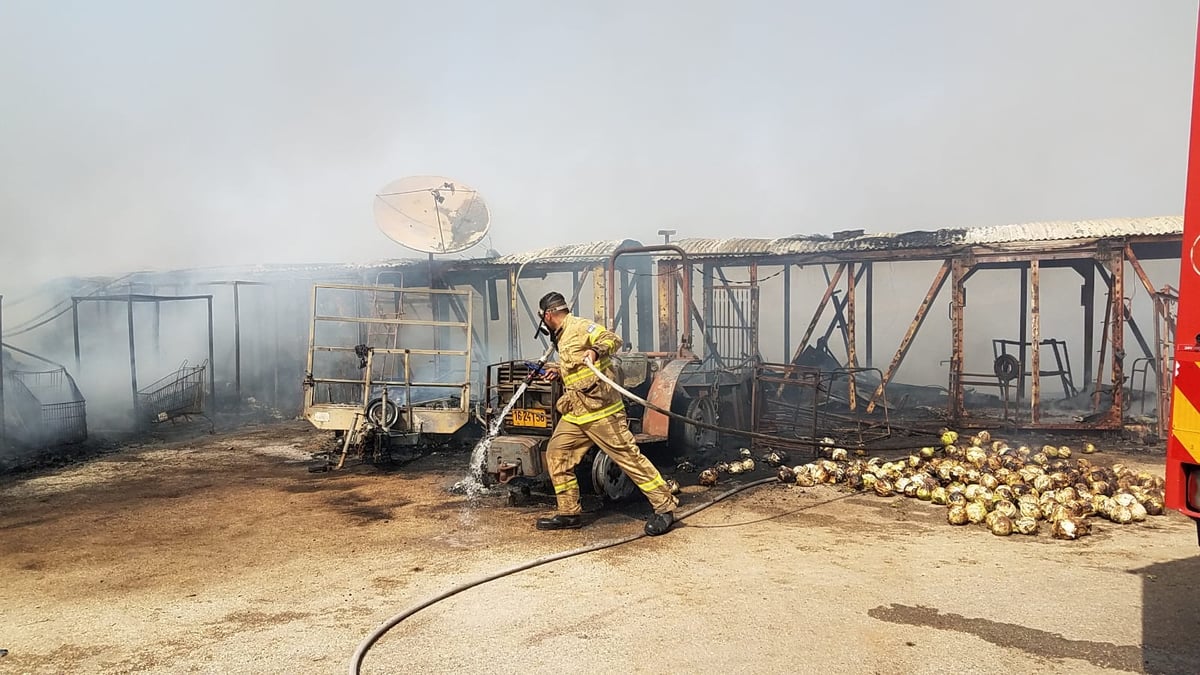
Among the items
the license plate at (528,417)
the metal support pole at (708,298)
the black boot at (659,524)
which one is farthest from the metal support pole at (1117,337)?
the license plate at (528,417)

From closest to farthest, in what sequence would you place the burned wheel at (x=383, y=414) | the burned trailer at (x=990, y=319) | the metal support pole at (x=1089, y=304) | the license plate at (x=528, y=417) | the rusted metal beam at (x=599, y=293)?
the license plate at (x=528, y=417) → the burned wheel at (x=383, y=414) → the burned trailer at (x=990, y=319) → the metal support pole at (x=1089, y=304) → the rusted metal beam at (x=599, y=293)

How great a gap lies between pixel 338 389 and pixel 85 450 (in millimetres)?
4354

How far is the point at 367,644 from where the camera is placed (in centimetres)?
407

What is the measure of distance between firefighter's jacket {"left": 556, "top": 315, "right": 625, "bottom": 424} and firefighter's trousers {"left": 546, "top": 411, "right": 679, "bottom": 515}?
0.26 ft

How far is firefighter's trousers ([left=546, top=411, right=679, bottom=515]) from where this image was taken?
20.6 ft

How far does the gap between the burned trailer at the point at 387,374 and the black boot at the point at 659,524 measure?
10.9 feet

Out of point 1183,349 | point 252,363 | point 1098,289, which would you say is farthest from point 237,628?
point 1098,289

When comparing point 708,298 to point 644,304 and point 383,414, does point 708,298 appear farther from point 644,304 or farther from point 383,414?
point 383,414

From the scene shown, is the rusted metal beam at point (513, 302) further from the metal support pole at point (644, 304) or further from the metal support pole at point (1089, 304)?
the metal support pole at point (1089, 304)

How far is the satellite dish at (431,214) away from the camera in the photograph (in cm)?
1368

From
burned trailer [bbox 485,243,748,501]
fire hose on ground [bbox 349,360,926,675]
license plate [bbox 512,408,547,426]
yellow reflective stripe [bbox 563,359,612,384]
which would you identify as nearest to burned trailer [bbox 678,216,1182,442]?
burned trailer [bbox 485,243,748,501]

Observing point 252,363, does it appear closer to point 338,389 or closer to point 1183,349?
point 338,389

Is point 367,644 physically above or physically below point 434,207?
below

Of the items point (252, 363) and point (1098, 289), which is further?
point (1098, 289)
